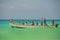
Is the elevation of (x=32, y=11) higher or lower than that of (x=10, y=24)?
higher

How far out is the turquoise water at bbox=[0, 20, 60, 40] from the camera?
112 inches

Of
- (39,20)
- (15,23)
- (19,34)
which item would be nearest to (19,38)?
(19,34)

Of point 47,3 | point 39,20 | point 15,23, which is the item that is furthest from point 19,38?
point 47,3

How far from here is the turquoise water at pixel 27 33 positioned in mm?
2857

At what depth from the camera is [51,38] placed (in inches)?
113

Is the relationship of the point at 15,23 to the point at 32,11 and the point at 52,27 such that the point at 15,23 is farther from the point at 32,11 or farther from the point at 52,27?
the point at 52,27

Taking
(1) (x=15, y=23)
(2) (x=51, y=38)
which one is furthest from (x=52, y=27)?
(1) (x=15, y=23)

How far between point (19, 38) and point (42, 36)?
0.38 m

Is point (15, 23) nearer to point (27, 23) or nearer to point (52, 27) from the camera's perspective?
point (27, 23)

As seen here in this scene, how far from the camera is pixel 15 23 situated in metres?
2.93

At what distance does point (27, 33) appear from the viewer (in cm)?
288

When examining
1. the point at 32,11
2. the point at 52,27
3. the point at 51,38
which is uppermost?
the point at 32,11

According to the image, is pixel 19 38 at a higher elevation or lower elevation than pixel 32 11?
lower

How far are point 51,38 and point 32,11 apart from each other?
0.55 m
